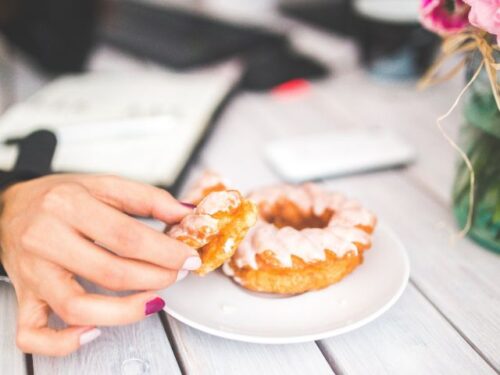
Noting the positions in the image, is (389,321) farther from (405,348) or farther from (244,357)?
(244,357)

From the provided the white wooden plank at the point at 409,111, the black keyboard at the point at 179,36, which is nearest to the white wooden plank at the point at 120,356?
the white wooden plank at the point at 409,111

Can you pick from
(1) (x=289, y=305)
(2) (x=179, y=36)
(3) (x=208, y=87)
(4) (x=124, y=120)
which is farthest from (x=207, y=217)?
(2) (x=179, y=36)

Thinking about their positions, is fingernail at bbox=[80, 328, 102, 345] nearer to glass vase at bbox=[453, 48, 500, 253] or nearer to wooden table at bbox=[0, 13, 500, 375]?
wooden table at bbox=[0, 13, 500, 375]

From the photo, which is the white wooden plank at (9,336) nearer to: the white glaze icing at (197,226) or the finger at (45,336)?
the finger at (45,336)

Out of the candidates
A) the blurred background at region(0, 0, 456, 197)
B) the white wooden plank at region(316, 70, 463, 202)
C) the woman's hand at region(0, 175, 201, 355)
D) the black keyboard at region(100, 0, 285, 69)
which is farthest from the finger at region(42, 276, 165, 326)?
the black keyboard at region(100, 0, 285, 69)

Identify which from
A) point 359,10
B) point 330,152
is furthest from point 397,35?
point 330,152

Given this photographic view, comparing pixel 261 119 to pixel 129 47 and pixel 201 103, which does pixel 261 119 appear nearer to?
pixel 201 103
